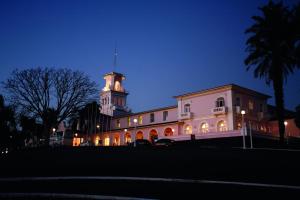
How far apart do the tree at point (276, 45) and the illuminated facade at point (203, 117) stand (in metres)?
8.88

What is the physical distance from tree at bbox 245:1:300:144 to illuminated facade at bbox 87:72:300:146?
8.88 metres

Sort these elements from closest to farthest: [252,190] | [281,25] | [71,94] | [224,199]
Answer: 1. [224,199]
2. [252,190]
3. [281,25]
4. [71,94]

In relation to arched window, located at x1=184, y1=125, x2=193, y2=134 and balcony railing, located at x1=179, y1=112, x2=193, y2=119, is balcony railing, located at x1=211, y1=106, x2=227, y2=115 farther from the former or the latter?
arched window, located at x1=184, y1=125, x2=193, y2=134

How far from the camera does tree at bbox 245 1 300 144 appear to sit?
36906 millimetres

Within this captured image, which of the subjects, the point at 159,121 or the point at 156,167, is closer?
the point at 156,167

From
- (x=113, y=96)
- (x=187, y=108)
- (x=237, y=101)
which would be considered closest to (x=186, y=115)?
(x=187, y=108)

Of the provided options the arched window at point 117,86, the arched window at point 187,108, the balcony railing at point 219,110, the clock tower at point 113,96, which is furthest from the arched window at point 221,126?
the arched window at point 117,86

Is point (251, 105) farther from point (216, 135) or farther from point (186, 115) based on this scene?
point (216, 135)

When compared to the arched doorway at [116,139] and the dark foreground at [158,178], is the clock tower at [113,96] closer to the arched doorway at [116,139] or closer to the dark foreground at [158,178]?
the arched doorway at [116,139]

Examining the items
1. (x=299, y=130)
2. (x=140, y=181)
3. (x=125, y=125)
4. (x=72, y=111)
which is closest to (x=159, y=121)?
(x=125, y=125)

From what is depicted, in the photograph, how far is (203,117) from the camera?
186 ft

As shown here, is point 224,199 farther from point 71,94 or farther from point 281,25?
point 71,94

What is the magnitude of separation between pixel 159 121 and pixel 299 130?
27.9 m

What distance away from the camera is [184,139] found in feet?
159
